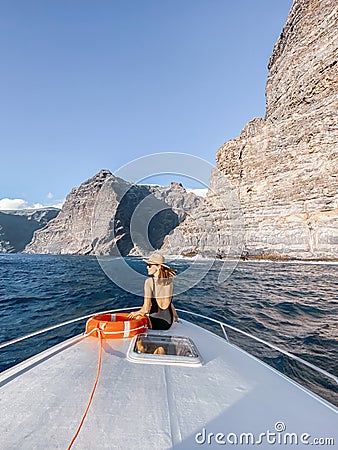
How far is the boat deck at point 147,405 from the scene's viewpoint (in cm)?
152

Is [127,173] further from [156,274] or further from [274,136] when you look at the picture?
[274,136]

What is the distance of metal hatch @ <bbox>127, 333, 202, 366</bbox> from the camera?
265 centimetres

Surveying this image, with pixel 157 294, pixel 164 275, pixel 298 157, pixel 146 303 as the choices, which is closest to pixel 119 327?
pixel 146 303

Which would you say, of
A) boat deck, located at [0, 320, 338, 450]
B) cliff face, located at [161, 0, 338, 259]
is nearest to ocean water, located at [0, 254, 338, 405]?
boat deck, located at [0, 320, 338, 450]

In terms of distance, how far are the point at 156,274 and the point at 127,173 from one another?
216 inches

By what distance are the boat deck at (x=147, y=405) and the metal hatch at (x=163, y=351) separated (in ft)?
0.25

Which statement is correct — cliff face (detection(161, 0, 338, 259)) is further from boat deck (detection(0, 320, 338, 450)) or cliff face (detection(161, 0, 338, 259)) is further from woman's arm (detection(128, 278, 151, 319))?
boat deck (detection(0, 320, 338, 450))

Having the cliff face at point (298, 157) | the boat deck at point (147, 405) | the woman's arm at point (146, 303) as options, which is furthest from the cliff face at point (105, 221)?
the boat deck at point (147, 405)

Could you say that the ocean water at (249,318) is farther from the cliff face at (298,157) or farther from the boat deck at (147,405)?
the cliff face at (298,157)

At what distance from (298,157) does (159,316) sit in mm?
45249

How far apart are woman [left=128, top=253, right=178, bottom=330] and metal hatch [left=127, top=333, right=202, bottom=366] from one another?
2.26 feet

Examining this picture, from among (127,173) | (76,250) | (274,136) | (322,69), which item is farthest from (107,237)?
(127,173)

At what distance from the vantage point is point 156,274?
3.86 meters

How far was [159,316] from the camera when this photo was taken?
4031mm
